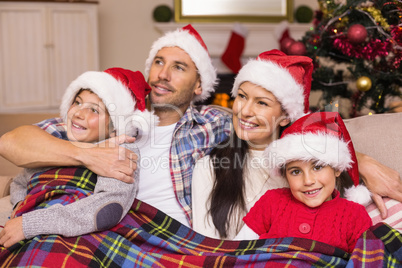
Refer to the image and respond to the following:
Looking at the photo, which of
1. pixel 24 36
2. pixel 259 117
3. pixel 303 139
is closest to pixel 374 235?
pixel 303 139

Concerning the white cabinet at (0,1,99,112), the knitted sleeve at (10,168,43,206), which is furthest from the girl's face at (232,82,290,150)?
the white cabinet at (0,1,99,112)

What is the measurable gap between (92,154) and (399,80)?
195 centimetres

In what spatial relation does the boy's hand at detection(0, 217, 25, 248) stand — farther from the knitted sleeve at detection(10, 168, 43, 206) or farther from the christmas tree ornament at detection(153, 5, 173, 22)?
the christmas tree ornament at detection(153, 5, 173, 22)

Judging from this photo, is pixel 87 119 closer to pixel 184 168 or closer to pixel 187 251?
pixel 184 168

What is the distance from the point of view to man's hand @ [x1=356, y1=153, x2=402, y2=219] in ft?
5.13

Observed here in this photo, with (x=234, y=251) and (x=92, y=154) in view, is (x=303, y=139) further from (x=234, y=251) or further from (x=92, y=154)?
(x=92, y=154)

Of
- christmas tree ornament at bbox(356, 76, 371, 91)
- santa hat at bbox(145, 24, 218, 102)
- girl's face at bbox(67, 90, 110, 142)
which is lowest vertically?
girl's face at bbox(67, 90, 110, 142)

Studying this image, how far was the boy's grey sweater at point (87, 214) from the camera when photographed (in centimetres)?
142

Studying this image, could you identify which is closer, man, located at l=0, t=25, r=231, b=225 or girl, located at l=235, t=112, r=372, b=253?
girl, located at l=235, t=112, r=372, b=253

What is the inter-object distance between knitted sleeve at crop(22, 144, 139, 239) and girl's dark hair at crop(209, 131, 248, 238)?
1.24 feet

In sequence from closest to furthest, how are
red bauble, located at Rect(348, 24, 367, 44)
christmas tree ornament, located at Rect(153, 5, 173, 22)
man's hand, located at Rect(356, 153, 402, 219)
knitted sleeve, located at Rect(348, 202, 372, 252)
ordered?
1. knitted sleeve, located at Rect(348, 202, 372, 252)
2. man's hand, located at Rect(356, 153, 402, 219)
3. red bauble, located at Rect(348, 24, 367, 44)
4. christmas tree ornament, located at Rect(153, 5, 173, 22)

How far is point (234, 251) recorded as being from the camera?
4.81 ft

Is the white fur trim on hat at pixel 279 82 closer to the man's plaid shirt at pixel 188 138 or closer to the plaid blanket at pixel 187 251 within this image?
the man's plaid shirt at pixel 188 138

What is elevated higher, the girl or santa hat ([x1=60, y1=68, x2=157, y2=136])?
santa hat ([x1=60, y1=68, x2=157, y2=136])
